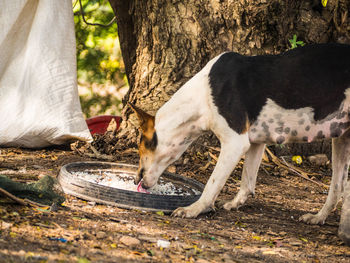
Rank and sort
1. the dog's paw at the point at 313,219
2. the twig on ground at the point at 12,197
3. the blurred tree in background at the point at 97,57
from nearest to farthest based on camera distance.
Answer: the twig on ground at the point at 12,197
the dog's paw at the point at 313,219
the blurred tree in background at the point at 97,57

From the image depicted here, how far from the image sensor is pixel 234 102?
133 inches

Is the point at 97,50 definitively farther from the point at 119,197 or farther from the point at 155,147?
the point at 119,197

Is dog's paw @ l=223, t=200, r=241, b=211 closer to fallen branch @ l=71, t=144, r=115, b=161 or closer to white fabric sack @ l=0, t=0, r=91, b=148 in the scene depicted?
fallen branch @ l=71, t=144, r=115, b=161

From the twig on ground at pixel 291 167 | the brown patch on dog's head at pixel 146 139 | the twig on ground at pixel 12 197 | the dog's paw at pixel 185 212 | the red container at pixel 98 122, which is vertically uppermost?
the brown patch on dog's head at pixel 146 139

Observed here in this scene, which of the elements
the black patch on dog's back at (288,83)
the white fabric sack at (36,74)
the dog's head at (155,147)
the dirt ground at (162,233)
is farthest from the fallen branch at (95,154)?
the black patch on dog's back at (288,83)

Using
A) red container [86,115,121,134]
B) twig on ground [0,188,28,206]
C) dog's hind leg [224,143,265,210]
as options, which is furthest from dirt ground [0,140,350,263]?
red container [86,115,121,134]

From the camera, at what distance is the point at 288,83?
339cm

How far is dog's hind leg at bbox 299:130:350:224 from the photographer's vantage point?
11.7 ft

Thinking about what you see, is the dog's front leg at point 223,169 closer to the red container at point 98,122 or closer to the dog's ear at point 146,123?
the dog's ear at point 146,123

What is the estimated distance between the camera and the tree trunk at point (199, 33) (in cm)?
478

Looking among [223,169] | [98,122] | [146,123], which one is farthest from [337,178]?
[98,122]

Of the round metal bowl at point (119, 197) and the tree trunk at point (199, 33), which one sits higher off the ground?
the tree trunk at point (199, 33)

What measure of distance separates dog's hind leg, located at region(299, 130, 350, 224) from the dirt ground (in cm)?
9

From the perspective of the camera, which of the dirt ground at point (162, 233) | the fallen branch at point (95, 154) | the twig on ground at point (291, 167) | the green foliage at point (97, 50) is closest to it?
the dirt ground at point (162, 233)
